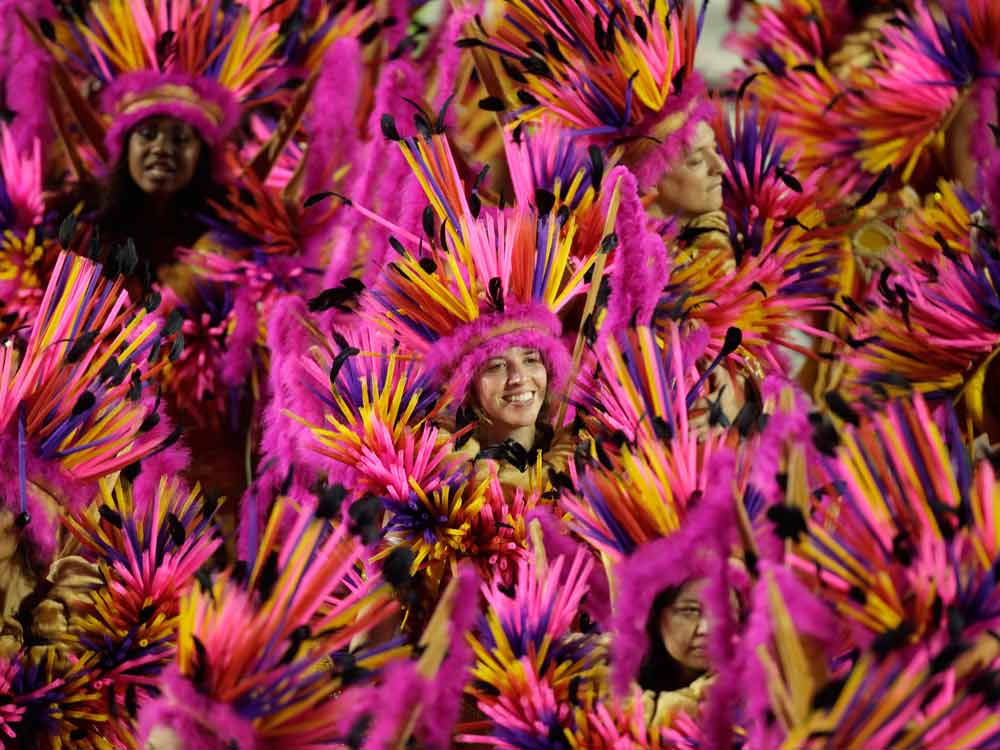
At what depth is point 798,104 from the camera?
269 centimetres

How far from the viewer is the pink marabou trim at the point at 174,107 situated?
8.56ft

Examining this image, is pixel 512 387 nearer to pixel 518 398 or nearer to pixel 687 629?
pixel 518 398

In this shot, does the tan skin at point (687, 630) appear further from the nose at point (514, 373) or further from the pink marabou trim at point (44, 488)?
the pink marabou trim at point (44, 488)

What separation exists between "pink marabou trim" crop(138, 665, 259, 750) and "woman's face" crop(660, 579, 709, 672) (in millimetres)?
437

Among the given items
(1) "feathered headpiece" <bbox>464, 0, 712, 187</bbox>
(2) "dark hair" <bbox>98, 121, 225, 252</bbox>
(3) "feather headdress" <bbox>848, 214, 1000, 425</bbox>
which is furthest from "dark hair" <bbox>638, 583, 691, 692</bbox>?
(2) "dark hair" <bbox>98, 121, 225, 252</bbox>

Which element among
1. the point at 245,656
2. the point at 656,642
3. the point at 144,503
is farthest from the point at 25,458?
the point at 656,642

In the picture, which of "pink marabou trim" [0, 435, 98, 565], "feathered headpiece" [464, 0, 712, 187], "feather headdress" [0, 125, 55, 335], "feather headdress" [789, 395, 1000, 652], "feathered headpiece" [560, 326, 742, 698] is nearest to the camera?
"feather headdress" [789, 395, 1000, 652]

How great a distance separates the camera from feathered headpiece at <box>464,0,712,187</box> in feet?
7.20

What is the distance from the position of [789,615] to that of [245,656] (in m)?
0.43

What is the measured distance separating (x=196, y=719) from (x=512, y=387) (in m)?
0.68

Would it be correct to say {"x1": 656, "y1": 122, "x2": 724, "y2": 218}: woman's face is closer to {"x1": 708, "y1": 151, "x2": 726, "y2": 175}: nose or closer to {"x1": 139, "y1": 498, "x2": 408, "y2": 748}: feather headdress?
{"x1": 708, "y1": 151, "x2": 726, "y2": 175}: nose

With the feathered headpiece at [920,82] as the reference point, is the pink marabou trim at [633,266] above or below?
below

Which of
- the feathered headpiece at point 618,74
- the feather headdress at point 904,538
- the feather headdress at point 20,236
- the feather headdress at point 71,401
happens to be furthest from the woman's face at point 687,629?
the feather headdress at point 20,236

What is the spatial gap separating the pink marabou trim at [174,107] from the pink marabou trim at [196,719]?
1.36 meters
